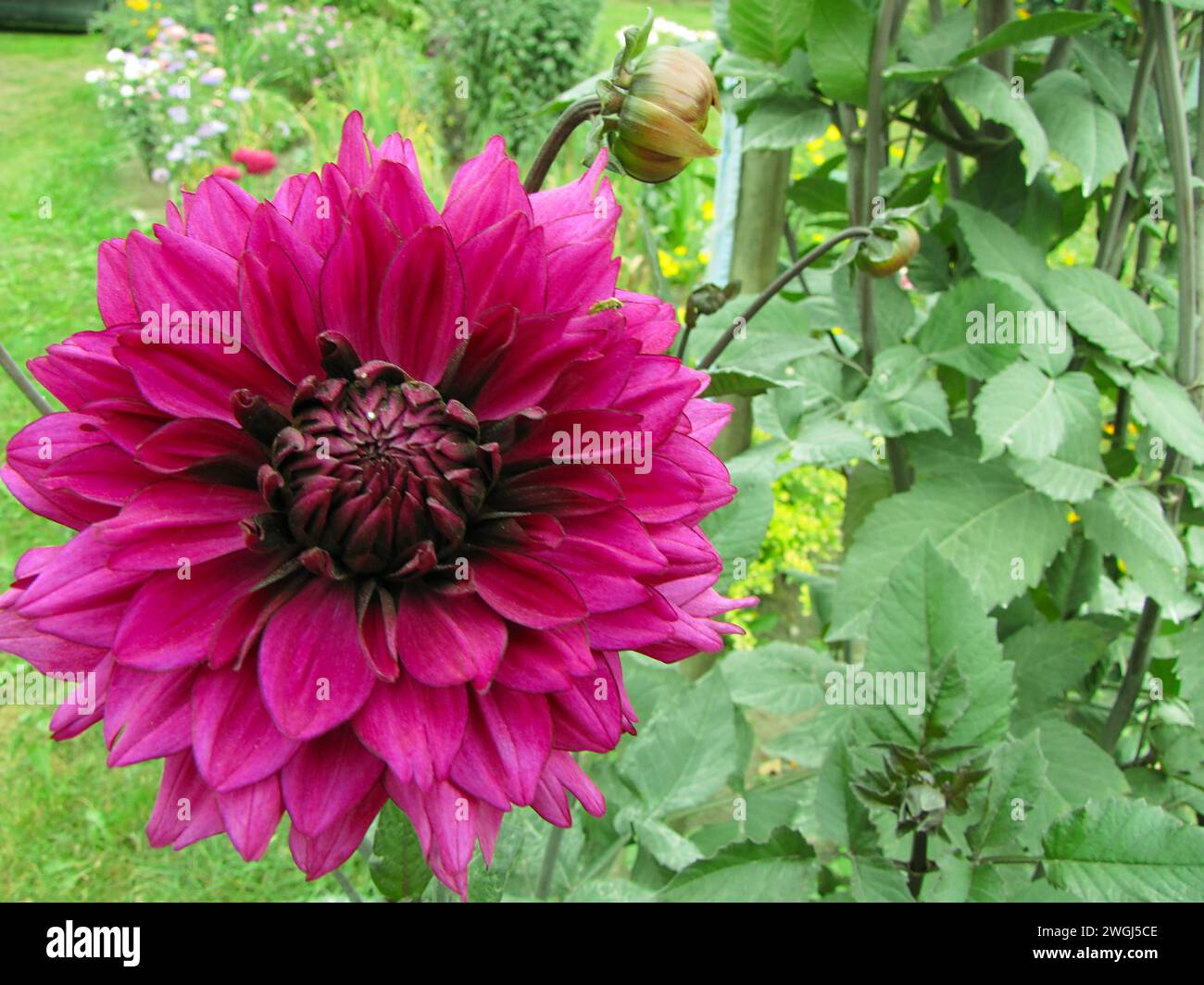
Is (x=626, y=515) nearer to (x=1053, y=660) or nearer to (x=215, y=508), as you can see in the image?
(x=215, y=508)

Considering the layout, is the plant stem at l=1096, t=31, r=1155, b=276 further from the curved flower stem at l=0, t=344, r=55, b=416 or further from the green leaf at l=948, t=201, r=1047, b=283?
the curved flower stem at l=0, t=344, r=55, b=416

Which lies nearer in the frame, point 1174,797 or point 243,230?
point 243,230

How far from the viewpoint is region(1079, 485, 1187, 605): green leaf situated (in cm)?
107

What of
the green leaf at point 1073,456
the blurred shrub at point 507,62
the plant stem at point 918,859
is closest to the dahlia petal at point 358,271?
the plant stem at point 918,859

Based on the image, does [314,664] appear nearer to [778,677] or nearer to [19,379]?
[19,379]

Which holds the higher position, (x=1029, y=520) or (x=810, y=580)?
(x=1029, y=520)

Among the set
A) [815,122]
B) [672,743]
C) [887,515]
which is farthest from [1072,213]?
[672,743]

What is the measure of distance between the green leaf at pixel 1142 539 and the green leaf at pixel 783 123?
52 centimetres

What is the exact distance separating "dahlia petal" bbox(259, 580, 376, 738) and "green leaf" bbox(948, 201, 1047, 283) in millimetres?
880

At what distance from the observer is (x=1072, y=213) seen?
1350mm

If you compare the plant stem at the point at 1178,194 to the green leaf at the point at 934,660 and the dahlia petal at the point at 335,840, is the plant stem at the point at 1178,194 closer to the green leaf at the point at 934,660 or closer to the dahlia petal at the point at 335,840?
the green leaf at the point at 934,660

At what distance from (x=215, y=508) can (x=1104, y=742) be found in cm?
115

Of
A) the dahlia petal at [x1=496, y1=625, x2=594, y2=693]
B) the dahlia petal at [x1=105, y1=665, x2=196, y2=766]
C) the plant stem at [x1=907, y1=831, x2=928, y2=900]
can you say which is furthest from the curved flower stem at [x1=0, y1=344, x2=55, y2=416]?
the plant stem at [x1=907, y1=831, x2=928, y2=900]

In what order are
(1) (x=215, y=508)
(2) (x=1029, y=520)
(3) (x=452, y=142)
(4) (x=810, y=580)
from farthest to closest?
(3) (x=452, y=142)
(4) (x=810, y=580)
(2) (x=1029, y=520)
(1) (x=215, y=508)
